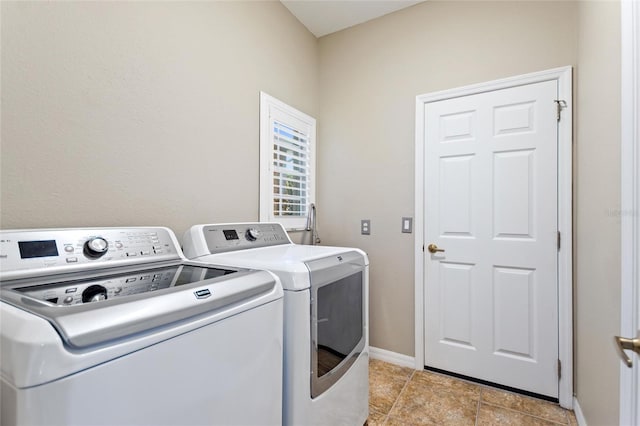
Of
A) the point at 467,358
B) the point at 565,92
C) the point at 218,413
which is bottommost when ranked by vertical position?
the point at 467,358

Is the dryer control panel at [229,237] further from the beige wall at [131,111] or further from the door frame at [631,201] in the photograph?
the door frame at [631,201]

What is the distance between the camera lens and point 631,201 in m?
0.83

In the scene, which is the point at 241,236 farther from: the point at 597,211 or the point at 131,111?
the point at 597,211

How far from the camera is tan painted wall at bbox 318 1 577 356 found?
2005mm

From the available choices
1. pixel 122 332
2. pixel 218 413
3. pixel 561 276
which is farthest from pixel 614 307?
pixel 122 332

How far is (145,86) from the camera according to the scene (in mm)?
1423

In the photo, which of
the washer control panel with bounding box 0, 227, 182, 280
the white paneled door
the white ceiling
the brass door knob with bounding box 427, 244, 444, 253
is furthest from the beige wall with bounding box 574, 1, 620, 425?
the washer control panel with bounding box 0, 227, 182, 280

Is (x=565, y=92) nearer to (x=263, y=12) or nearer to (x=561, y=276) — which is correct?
(x=561, y=276)

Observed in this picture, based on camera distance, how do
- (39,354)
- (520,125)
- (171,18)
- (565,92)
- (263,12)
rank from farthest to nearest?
(263,12) → (520,125) → (565,92) → (171,18) → (39,354)

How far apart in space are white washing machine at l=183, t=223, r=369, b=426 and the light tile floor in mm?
299

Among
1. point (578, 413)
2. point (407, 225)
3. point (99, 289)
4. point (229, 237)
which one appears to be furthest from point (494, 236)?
point (99, 289)

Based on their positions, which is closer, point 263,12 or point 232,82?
point 232,82

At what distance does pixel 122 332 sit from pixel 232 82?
1646mm

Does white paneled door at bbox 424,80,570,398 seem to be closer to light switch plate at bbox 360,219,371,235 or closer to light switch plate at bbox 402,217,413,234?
light switch plate at bbox 402,217,413,234
